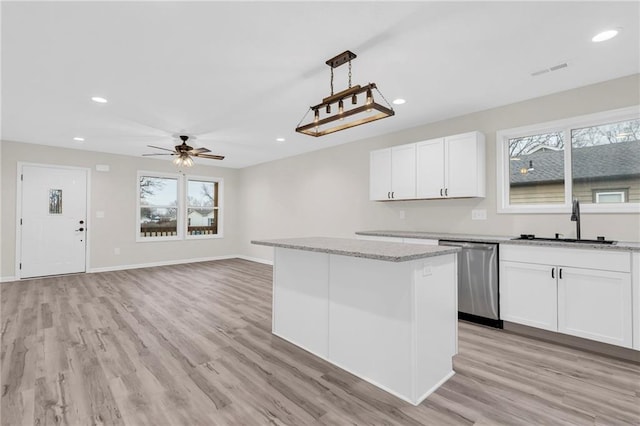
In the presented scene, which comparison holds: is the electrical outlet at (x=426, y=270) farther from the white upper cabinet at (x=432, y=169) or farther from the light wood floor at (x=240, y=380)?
the white upper cabinet at (x=432, y=169)

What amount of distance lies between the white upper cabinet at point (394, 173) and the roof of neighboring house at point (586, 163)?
3.98 ft

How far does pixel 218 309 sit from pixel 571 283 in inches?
149

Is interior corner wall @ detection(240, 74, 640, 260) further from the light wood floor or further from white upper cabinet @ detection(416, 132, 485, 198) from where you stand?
the light wood floor

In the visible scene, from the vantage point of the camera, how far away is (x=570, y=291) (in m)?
2.78

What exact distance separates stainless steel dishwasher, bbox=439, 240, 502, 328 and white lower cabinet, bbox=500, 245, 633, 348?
8 cm

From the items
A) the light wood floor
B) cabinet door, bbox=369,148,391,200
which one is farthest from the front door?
cabinet door, bbox=369,148,391,200

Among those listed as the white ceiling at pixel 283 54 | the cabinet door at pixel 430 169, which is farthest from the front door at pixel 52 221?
the cabinet door at pixel 430 169

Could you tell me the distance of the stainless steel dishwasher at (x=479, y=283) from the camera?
3.24 m

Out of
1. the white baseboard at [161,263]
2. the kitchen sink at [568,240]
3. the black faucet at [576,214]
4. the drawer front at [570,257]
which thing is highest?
the black faucet at [576,214]

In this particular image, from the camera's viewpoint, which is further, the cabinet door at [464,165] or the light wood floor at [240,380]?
the cabinet door at [464,165]

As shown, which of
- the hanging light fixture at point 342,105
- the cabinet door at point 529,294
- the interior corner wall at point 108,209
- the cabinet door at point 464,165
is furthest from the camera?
the interior corner wall at point 108,209

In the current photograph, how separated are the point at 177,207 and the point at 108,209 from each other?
1429mm

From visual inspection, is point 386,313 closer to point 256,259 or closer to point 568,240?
point 568,240

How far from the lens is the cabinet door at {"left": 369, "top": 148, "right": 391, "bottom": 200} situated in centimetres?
454
